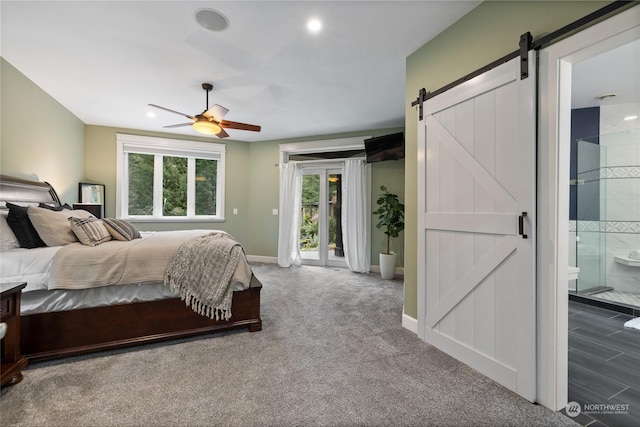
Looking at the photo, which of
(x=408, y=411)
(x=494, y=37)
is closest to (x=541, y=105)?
(x=494, y=37)

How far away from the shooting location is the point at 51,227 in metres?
2.22

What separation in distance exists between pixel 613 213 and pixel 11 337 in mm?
5998

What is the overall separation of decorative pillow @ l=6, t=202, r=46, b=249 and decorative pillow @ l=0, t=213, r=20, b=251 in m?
0.02

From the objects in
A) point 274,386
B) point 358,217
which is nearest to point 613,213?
point 358,217

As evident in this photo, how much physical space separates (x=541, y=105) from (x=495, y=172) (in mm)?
433

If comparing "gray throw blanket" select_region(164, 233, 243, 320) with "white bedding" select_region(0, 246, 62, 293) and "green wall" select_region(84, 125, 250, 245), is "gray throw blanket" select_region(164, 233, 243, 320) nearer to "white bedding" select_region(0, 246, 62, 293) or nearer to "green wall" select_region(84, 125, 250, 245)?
"white bedding" select_region(0, 246, 62, 293)

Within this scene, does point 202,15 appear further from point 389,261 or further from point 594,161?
point 594,161

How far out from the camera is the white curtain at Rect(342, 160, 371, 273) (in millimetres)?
4965

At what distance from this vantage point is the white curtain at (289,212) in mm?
5391

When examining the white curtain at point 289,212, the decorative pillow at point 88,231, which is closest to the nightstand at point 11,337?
the decorative pillow at point 88,231

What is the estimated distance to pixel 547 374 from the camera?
1.55 meters

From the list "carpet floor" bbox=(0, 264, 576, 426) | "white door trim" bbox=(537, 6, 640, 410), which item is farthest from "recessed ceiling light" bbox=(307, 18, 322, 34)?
"carpet floor" bbox=(0, 264, 576, 426)

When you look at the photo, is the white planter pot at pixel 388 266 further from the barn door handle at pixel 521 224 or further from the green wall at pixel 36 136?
the green wall at pixel 36 136

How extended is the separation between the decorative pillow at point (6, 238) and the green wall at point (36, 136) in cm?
110
